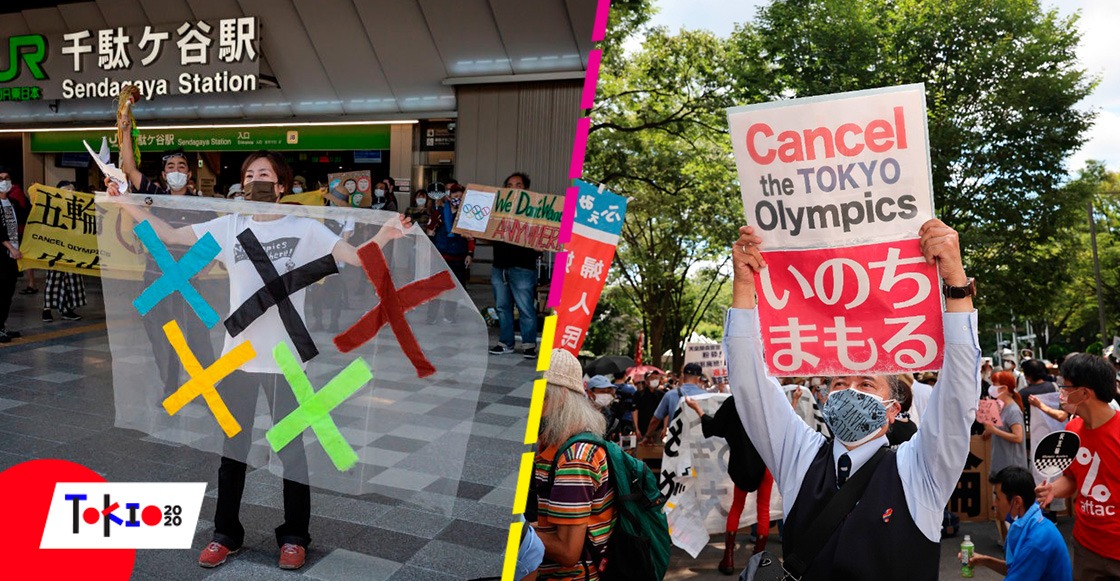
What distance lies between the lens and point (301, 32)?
52.8 ft

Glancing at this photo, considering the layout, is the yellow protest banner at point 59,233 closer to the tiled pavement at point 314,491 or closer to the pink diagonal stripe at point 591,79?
the tiled pavement at point 314,491

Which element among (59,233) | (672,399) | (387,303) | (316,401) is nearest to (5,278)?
(59,233)

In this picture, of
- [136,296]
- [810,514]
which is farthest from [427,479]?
[810,514]

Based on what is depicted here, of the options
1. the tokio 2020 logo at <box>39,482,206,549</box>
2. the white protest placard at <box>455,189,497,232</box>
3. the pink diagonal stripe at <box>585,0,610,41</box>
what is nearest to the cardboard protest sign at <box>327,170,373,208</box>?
the white protest placard at <box>455,189,497,232</box>

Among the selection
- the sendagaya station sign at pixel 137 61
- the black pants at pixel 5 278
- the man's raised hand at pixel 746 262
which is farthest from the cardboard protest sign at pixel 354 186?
the man's raised hand at pixel 746 262

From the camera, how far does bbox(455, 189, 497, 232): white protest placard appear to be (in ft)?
27.4

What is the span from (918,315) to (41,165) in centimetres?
2454

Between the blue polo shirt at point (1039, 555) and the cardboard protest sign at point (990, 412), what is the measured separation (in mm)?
3100

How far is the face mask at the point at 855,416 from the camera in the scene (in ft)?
7.52

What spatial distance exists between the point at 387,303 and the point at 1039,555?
3.22 m

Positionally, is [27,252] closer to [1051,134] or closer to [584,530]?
[584,530]

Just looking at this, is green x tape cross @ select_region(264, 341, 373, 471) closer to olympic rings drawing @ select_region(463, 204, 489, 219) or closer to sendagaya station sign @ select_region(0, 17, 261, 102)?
olympic rings drawing @ select_region(463, 204, 489, 219)

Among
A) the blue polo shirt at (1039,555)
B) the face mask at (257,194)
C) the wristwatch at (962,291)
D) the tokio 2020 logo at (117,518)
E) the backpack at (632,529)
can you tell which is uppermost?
the face mask at (257,194)

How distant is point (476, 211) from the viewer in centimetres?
838
